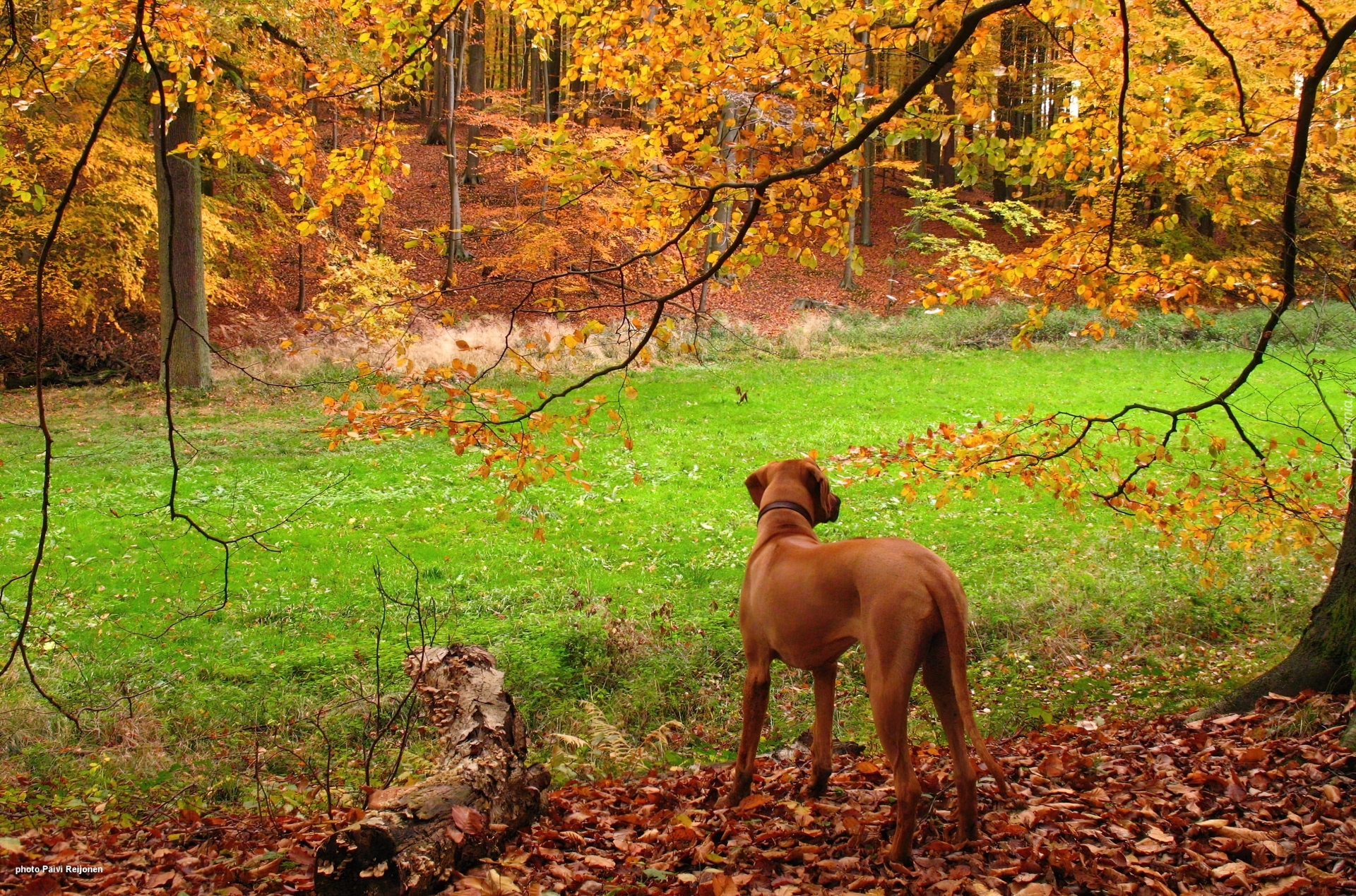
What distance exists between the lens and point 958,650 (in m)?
3.29

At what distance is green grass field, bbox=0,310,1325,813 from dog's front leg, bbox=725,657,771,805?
1.63 meters

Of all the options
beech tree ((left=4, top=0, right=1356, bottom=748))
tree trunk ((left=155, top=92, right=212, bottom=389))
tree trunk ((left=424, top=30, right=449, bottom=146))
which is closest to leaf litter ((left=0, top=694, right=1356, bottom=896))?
beech tree ((left=4, top=0, right=1356, bottom=748))

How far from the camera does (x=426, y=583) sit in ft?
28.2

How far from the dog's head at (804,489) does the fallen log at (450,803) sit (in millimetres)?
1656

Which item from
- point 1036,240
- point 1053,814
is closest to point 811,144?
point 1053,814

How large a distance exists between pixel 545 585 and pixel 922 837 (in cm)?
541

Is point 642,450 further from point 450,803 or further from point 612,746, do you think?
point 450,803

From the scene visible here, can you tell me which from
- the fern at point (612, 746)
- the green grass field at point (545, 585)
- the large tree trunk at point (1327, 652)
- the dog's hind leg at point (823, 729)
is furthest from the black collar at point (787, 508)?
the large tree trunk at point (1327, 652)

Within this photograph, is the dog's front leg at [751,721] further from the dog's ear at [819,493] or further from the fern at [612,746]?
the fern at [612,746]

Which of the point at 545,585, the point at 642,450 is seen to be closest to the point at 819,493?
the point at 545,585

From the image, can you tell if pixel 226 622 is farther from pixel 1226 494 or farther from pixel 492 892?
pixel 1226 494

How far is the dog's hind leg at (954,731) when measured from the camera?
136 inches

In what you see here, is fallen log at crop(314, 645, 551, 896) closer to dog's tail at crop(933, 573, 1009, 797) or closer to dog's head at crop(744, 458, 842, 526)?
dog's head at crop(744, 458, 842, 526)

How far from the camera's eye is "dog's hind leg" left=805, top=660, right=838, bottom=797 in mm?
4008
